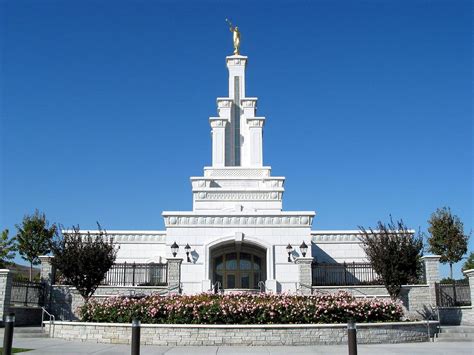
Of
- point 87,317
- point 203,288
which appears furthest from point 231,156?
point 87,317

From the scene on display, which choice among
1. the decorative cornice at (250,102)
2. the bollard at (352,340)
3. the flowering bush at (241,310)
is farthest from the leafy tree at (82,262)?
the decorative cornice at (250,102)

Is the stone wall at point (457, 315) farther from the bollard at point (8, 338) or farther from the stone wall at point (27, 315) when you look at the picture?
the bollard at point (8, 338)

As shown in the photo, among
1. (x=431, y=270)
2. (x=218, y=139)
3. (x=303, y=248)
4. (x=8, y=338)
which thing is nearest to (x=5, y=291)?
(x=8, y=338)

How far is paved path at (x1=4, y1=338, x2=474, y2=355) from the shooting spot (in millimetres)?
12984

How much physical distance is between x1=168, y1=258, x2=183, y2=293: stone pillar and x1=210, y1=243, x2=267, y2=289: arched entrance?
4.11 metres

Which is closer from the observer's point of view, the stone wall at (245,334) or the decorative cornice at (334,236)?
the stone wall at (245,334)

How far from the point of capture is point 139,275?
83.1ft

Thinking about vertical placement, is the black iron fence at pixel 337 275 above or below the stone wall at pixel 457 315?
above

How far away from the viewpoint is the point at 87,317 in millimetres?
17359

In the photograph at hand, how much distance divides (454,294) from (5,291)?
18880 millimetres

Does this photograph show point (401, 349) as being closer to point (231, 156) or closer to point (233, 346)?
point (233, 346)

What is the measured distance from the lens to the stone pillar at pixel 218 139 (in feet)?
117

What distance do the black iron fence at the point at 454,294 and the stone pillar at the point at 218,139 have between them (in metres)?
17.4

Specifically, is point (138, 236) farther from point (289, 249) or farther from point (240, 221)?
point (289, 249)
